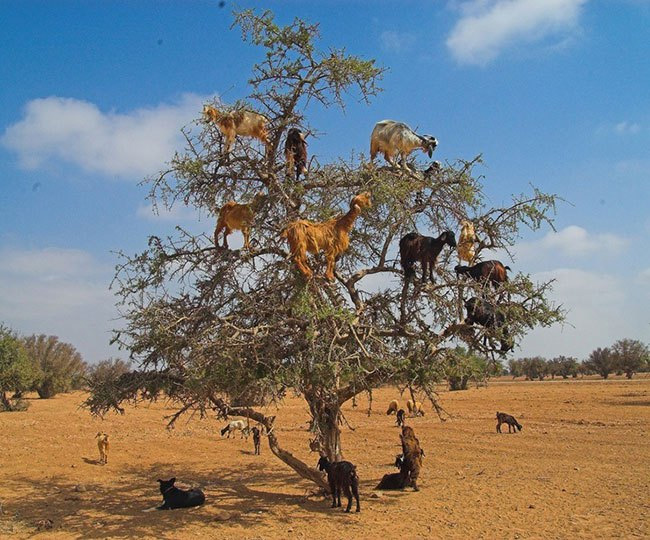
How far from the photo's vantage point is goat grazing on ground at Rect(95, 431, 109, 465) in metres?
14.3

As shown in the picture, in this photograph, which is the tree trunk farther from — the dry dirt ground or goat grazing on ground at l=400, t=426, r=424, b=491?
goat grazing on ground at l=400, t=426, r=424, b=491

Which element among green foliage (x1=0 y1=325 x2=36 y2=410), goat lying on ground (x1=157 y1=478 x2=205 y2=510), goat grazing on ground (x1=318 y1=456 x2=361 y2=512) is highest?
green foliage (x1=0 y1=325 x2=36 y2=410)

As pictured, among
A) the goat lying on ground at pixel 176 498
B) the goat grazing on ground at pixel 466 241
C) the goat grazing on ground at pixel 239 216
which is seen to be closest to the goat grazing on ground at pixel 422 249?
the goat grazing on ground at pixel 466 241

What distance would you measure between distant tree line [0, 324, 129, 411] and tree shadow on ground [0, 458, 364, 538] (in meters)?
17.4

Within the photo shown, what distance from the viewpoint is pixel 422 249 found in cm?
813

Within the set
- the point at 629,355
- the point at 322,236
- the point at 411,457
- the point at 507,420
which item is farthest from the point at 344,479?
the point at 629,355

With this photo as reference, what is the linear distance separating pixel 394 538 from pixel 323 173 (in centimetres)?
536

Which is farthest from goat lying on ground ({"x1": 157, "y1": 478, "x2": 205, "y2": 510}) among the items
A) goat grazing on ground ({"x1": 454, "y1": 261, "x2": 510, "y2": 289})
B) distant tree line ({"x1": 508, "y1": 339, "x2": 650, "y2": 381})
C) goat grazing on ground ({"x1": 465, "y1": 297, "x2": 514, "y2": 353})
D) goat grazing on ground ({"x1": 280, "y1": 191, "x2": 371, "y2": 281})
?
distant tree line ({"x1": 508, "y1": 339, "x2": 650, "y2": 381})

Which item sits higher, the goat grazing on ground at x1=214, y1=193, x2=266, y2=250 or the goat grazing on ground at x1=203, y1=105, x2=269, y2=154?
the goat grazing on ground at x1=203, y1=105, x2=269, y2=154

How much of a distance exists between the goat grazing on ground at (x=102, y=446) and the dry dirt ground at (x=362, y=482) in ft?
1.31

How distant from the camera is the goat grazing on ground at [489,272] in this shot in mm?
8281

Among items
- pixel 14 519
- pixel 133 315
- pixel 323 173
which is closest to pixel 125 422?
pixel 14 519

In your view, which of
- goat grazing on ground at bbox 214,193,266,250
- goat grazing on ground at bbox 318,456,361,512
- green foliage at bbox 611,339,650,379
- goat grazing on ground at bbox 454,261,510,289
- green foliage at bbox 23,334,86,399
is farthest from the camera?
green foliage at bbox 611,339,650,379

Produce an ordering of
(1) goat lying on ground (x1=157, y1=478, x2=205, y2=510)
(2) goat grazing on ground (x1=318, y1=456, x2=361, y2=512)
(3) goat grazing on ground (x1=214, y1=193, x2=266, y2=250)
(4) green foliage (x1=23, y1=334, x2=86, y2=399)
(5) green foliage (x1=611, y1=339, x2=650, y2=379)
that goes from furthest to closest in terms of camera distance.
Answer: (5) green foliage (x1=611, y1=339, x2=650, y2=379)
(4) green foliage (x1=23, y1=334, x2=86, y2=399)
(1) goat lying on ground (x1=157, y1=478, x2=205, y2=510)
(2) goat grazing on ground (x1=318, y1=456, x2=361, y2=512)
(3) goat grazing on ground (x1=214, y1=193, x2=266, y2=250)
